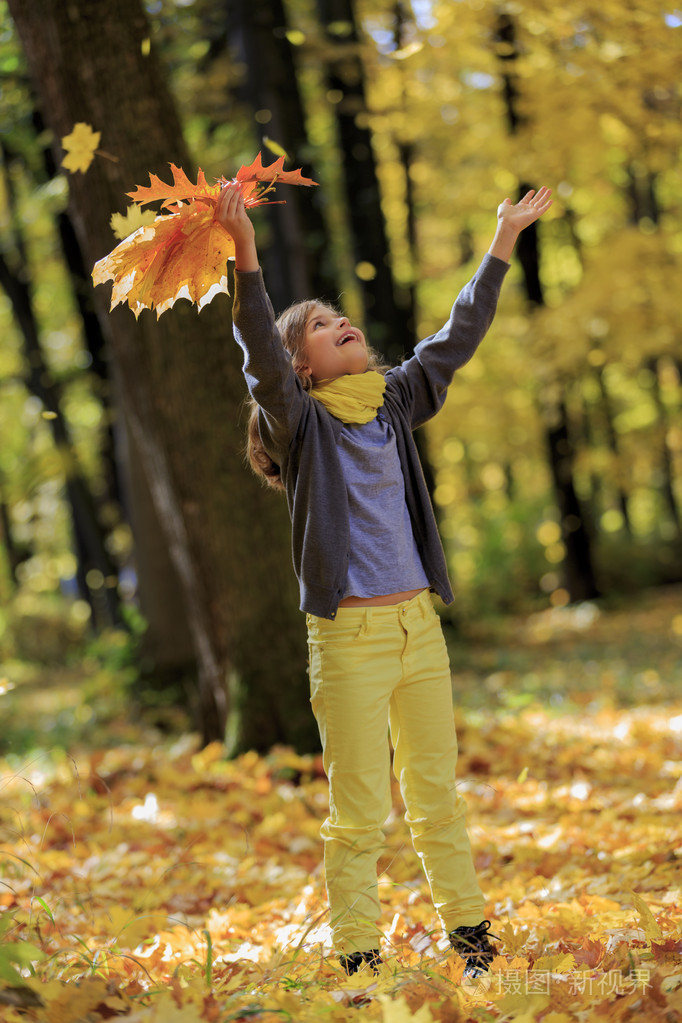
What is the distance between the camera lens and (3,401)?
16.9m

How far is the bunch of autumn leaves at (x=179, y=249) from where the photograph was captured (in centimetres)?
232

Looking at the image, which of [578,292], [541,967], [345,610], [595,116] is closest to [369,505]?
[345,610]

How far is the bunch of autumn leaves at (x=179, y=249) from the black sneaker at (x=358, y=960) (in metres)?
1.77

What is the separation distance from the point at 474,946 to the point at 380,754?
58 cm

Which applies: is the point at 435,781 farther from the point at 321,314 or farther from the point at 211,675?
the point at 211,675

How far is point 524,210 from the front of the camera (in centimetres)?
272

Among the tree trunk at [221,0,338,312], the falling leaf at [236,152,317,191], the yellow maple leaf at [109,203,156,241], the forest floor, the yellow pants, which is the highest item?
the tree trunk at [221,0,338,312]

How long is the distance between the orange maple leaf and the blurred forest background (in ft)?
4.60

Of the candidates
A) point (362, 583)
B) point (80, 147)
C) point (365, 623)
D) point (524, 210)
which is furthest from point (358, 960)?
point (80, 147)

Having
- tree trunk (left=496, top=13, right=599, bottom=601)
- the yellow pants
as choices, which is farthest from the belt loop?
tree trunk (left=496, top=13, right=599, bottom=601)

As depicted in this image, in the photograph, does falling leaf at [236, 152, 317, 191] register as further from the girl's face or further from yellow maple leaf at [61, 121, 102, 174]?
yellow maple leaf at [61, 121, 102, 174]

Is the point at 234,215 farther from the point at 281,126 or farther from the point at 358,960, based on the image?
the point at 281,126

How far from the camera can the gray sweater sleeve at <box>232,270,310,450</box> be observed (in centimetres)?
229

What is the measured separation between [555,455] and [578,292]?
281 centimetres
